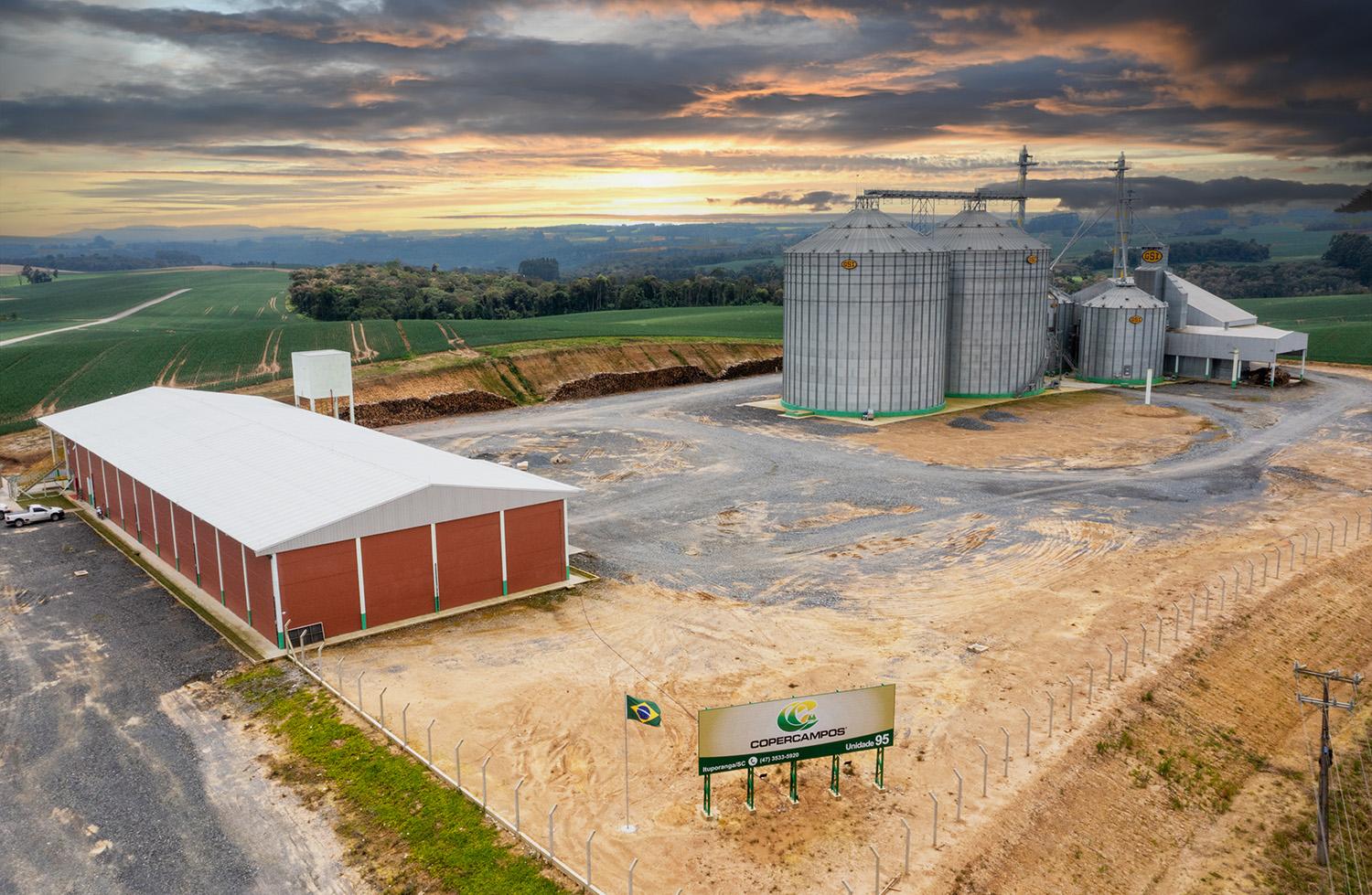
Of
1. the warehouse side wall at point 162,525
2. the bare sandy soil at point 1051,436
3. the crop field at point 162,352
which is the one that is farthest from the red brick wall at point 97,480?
the bare sandy soil at point 1051,436

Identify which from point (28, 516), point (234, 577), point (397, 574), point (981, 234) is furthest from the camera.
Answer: point (981, 234)

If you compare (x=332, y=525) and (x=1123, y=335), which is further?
(x=1123, y=335)

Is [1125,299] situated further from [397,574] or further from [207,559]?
[207,559]

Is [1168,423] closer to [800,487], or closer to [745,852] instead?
[800,487]

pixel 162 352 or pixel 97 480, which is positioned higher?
pixel 162 352

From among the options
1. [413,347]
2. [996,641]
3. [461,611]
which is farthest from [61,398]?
[996,641]

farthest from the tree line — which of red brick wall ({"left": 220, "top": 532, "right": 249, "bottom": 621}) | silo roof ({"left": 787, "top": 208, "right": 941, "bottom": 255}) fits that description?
red brick wall ({"left": 220, "top": 532, "right": 249, "bottom": 621})

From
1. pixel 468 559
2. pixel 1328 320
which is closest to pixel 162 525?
pixel 468 559

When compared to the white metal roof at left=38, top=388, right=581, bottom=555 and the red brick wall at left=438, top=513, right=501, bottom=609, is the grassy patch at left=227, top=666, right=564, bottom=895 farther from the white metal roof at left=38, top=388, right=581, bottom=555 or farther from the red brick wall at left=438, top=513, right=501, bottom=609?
the red brick wall at left=438, top=513, right=501, bottom=609

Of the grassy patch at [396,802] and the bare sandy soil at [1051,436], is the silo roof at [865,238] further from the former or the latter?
the grassy patch at [396,802]
